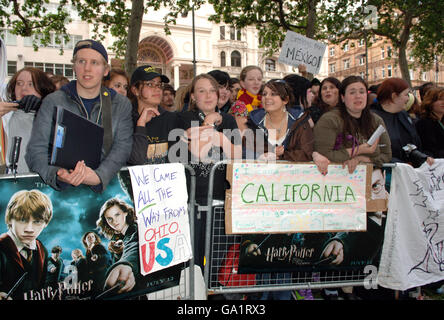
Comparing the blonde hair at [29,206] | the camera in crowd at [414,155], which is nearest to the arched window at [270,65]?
Answer: the camera in crowd at [414,155]

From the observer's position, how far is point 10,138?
10.0ft

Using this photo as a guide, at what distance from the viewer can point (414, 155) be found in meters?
3.88

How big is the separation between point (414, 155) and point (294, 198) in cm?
180

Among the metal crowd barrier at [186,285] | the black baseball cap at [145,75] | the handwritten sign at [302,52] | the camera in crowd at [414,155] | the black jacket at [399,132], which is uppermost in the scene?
the handwritten sign at [302,52]

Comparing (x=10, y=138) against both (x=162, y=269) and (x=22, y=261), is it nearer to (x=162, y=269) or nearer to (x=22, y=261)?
(x=22, y=261)

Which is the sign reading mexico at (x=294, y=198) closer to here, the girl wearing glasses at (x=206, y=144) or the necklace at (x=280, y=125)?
the girl wearing glasses at (x=206, y=144)

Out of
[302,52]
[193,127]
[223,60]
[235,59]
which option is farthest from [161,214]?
[235,59]

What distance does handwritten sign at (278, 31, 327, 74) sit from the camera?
6469mm

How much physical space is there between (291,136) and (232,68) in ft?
175

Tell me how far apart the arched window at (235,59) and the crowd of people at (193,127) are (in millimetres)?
54142

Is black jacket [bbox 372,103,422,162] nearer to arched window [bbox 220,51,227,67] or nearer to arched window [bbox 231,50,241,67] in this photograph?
arched window [bbox 220,51,227,67]

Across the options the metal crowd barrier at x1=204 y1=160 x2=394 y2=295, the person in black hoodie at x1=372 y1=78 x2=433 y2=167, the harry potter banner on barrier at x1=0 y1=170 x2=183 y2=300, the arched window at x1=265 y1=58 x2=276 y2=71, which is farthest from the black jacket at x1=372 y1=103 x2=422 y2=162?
the arched window at x1=265 y1=58 x2=276 y2=71

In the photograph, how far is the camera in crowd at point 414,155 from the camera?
3.80m
